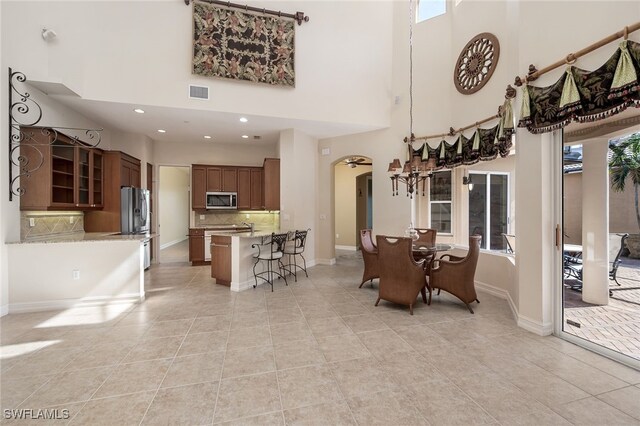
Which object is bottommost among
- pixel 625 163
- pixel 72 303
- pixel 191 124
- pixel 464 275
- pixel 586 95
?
pixel 72 303

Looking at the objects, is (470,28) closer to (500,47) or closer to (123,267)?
(500,47)

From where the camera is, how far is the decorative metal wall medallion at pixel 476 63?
13.6 feet

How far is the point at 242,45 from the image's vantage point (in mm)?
4879

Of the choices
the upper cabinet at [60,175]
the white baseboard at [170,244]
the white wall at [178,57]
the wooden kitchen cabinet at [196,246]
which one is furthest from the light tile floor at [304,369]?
the white baseboard at [170,244]

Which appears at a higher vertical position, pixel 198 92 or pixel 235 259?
pixel 198 92

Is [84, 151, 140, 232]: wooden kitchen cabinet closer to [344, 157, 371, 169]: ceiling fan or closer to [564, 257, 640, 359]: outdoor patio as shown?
[344, 157, 371, 169]: ceiling fan

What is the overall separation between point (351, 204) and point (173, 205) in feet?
21.3

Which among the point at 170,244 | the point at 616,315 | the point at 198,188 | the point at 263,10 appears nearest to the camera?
the point at 616,315

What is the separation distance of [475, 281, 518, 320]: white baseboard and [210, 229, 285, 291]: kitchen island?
3.73 metres

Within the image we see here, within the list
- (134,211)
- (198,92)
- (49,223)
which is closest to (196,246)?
(134,211)

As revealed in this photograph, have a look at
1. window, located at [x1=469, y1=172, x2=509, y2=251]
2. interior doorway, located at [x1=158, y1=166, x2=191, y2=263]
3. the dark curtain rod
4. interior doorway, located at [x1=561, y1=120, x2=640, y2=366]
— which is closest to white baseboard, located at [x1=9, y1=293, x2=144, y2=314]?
interior doorway, located at [x1=158, y1=166, x2=191, y2=263]

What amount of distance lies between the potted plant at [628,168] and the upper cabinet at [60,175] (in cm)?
661

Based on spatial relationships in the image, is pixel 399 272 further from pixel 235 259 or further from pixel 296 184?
pixel 296 184

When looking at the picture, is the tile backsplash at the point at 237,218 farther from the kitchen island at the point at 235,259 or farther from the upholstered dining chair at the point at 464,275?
the upholstered dining chair at the point at 464,275
